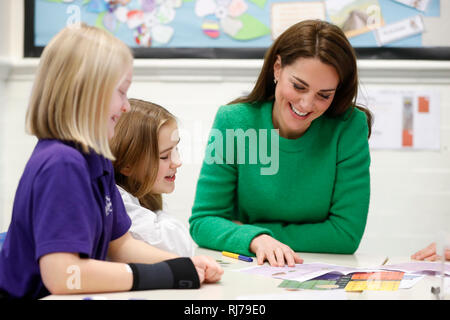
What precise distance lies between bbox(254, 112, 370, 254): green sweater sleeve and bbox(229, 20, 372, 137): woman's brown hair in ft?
0.28

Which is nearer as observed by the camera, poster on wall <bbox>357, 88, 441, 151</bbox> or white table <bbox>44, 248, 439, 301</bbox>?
white table <bbox>44, 248, 439, 301</bbox>

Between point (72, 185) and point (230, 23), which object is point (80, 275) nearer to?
point (72, 185)

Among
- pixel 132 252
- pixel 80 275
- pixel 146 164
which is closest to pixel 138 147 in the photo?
pixel 146 164

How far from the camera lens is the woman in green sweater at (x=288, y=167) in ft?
4.86

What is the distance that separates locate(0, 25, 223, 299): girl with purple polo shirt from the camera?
80 cm

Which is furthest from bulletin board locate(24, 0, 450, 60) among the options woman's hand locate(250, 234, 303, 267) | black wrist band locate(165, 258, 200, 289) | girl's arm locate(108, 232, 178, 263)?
black wrist band locate(165, 258, 200, 289)

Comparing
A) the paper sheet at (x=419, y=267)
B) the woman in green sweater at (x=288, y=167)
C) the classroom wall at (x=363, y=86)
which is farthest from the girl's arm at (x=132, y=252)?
the classroom wall at (x=363, y=86)

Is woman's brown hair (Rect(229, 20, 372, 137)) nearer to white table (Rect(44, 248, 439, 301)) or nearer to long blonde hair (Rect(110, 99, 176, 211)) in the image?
long blonde hair (Rect(110, 99, 176, 211))

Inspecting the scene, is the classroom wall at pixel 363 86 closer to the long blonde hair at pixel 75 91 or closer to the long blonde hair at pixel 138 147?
the long blonde hair at pixel 138 147

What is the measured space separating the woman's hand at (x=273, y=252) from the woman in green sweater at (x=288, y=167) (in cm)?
15

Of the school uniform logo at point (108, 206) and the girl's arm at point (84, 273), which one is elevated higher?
the school uniform logo at point (108, 206)

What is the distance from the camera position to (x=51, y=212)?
801mm
